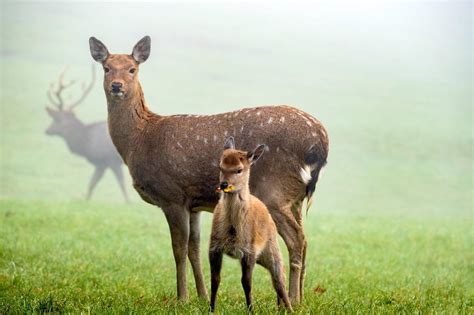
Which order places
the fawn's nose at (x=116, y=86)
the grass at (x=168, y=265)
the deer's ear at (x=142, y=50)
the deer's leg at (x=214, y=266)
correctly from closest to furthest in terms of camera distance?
the deer's leg at (x=214, y=266) → the grass at (x=168, y=265) → the fawn's nose at (x=116, y=86) → the deer's ear at (x=142, y=50)

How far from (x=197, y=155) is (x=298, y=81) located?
1303 inches

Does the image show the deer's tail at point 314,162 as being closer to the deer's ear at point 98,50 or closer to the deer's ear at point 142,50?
the deer's ear at point 142,50

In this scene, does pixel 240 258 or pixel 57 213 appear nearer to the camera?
pixel 240 258

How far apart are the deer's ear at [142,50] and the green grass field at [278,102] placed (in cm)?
247

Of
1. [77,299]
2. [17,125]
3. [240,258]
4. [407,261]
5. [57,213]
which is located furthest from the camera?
[17,125]

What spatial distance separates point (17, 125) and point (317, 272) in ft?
81.9

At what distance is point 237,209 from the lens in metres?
6.25

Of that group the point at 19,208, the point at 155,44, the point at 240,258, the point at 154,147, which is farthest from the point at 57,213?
the point at 155,44

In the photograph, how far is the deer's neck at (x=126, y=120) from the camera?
8.70 m

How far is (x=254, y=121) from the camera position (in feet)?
25.2

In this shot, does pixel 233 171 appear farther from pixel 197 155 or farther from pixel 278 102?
pixel 278 102

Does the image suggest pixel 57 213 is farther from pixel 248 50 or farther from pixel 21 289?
pixel 248 50

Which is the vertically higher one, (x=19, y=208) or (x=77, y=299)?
(x=77, y=299)

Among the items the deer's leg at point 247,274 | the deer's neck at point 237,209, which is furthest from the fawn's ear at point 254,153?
the deer's leg at point 247,274
